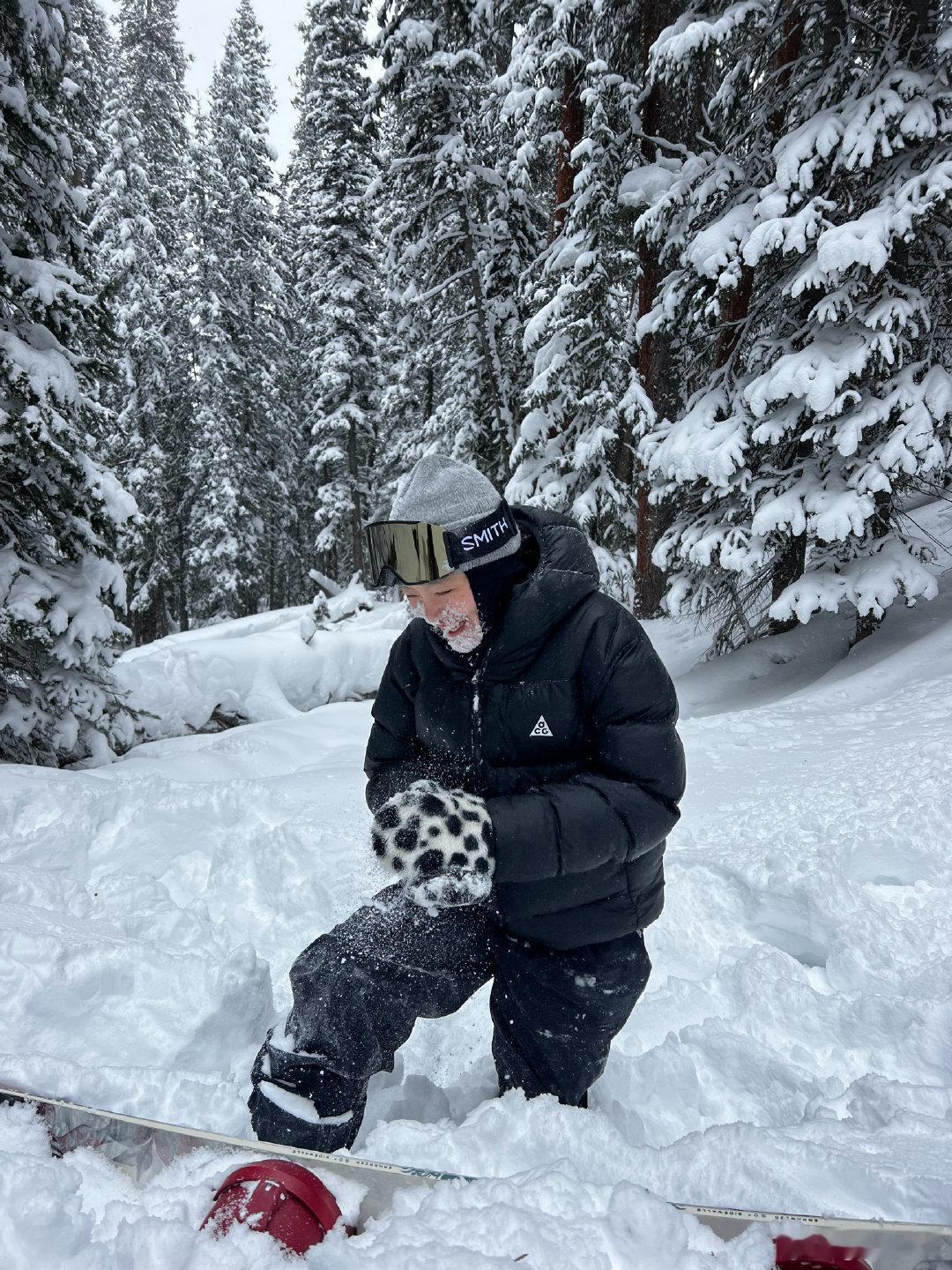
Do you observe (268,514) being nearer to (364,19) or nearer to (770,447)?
(364,19)

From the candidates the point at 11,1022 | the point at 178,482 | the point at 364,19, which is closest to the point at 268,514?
the point at 178,482

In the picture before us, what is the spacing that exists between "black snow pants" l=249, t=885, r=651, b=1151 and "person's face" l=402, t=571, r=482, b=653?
2.89ft

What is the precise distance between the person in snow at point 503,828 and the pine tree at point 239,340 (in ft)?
70.8

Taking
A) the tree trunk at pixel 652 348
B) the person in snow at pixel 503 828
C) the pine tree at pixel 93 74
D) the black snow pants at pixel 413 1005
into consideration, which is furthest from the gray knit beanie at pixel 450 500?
the pine tree at pixel 93 74

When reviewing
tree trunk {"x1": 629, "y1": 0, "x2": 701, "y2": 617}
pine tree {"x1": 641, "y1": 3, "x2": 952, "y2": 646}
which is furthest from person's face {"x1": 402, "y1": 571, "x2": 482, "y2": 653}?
tree trunk {"x1": 629, "y1": 0, "x2": 701, "y2": 617}

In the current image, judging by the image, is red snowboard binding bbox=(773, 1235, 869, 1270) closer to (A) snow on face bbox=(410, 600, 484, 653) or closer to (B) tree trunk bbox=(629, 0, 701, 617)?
(A) snow on face bbox=(410, 600, 484, 653)

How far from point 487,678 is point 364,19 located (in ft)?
74.8

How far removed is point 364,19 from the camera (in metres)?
17.9

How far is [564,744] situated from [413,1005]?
1.03 meters

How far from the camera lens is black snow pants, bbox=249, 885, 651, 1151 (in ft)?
6.65

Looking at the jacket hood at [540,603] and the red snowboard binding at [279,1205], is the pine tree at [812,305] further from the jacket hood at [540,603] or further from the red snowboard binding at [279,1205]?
the red snowboard binding at [279,1205]

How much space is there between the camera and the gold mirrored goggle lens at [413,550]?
2.05 meters

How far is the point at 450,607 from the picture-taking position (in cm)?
212

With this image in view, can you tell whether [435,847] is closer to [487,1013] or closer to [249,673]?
[487,1013]
